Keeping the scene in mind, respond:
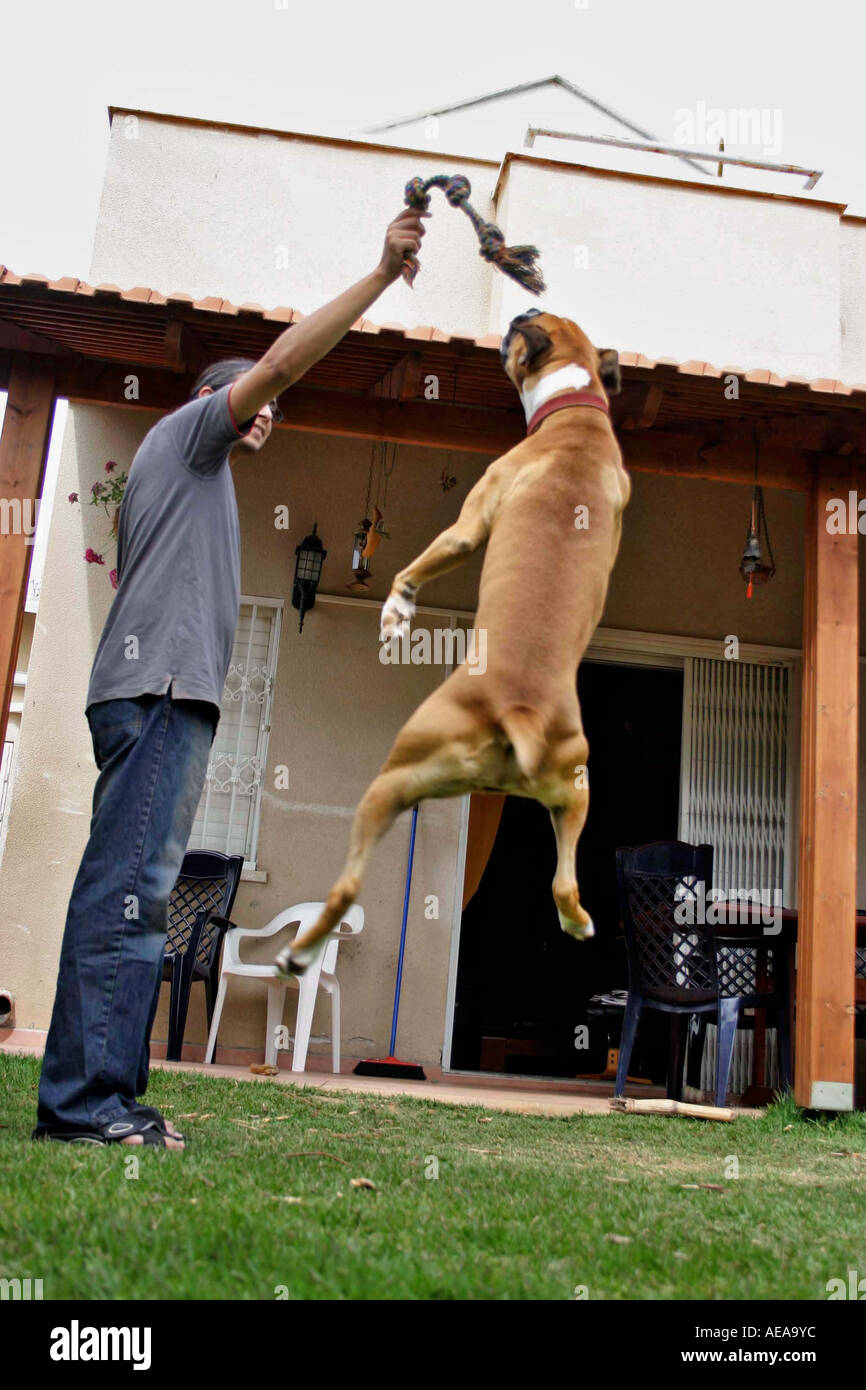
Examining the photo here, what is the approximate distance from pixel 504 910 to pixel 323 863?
588 cm

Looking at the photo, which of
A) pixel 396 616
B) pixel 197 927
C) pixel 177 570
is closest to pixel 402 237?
pixel 396 616

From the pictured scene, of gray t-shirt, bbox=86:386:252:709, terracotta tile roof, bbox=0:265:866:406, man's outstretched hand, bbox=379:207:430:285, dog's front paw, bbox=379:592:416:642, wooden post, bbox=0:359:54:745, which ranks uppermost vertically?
terracotta tile roof, bbox=0:265:866:406

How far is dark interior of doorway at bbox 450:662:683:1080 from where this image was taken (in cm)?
1216

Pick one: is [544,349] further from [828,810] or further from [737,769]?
[737,769]

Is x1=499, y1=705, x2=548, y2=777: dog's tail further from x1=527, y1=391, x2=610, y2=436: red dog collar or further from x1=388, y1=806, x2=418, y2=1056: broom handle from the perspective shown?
x1=388, y1=806, x2=418, y2=1056: broom handle

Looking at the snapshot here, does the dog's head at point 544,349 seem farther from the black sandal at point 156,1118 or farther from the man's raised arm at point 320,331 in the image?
the black sandal at point 156,1118

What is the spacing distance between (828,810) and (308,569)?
3578 mm

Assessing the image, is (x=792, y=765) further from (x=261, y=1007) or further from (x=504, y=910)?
(x=504, y=910)

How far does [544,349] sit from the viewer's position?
2395mm

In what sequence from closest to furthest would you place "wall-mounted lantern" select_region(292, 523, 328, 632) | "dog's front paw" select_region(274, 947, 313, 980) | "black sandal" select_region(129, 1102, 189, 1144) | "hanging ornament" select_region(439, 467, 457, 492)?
"dog's front paw" select_region(274, 947, 313, 980) < "black sandal" select_region(129, 1102, 189, 1144) < "wall-mounted lantern" select_region(292, 523, 328, 632) < "hanging ornament" select_region(439, 467, 457, 492)

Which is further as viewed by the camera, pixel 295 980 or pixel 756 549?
pixel 295 980

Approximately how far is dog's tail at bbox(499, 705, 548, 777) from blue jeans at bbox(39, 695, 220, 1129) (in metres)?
1.29

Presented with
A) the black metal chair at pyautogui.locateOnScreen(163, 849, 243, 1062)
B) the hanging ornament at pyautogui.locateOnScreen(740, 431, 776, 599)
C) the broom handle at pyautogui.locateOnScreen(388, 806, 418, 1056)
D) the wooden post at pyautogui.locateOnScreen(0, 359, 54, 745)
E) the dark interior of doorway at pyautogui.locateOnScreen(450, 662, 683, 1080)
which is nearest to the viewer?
the wooden post at pyautogui.locateOnScreen(0, 359, 54, 745)

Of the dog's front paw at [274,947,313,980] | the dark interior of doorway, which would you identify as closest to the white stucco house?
the dark interior of doorway
